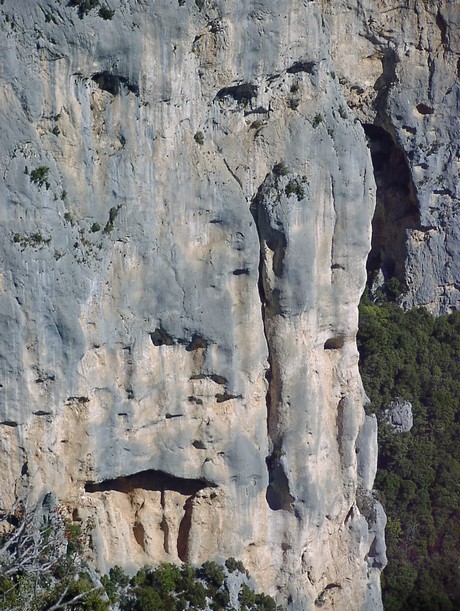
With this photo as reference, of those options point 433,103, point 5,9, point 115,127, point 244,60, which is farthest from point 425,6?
point 5,9

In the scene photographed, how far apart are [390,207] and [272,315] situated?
47.2ft

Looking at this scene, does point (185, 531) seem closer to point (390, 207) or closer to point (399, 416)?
point (399, 416)

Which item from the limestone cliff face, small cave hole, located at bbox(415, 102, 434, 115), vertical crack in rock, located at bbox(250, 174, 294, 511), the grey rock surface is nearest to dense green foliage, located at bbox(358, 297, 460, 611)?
the grey rock surface

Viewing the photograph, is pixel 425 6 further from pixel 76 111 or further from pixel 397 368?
pixel 76 111

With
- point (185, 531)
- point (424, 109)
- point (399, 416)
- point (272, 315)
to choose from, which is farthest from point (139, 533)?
point (424, 109)

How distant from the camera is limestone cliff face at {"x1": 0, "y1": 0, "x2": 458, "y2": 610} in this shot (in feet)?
70.1

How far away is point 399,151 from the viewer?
37312mm

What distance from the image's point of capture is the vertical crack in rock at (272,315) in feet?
83.5

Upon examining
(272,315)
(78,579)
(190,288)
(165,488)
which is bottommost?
(78,579)

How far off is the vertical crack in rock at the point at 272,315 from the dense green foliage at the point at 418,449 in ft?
28.2

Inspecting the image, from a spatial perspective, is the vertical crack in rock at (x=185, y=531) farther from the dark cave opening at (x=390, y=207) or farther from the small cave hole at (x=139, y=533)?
the dark cave opening at (x=390, y=207)

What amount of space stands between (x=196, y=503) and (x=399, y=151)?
17811mm

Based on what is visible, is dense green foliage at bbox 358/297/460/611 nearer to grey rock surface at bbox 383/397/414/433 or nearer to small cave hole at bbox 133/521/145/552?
grey rock surface at bbox 383/397/414/433

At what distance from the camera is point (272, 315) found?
26297mm
